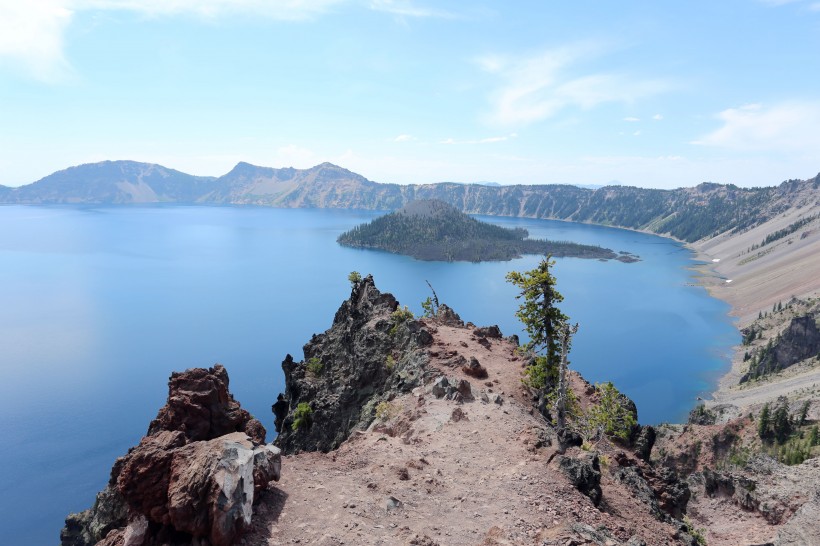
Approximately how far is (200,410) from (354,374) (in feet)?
69.1

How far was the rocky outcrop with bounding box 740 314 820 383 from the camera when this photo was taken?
131 meters

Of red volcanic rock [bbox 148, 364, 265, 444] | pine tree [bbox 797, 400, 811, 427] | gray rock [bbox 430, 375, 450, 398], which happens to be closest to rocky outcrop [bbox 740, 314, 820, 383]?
pine tree [bbox 797, 400, 811, 427]

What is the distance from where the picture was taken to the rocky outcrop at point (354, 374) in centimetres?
4459

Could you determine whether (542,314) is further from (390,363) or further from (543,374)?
(390,363)

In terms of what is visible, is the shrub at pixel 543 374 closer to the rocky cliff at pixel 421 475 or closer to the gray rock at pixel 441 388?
the rocky cliff at pixel 421 475

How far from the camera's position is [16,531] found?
69.9 meters

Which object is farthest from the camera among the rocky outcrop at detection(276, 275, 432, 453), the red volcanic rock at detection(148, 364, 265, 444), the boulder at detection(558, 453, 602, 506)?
the rocky outcrop at detection(276, 275, 432, 453)

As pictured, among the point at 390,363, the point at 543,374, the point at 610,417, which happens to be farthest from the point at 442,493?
the point at 390,363

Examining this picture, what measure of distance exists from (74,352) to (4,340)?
28450mm

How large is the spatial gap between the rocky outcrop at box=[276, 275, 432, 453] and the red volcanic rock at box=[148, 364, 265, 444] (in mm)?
11060

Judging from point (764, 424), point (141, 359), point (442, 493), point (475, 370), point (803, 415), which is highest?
point (475, 370)

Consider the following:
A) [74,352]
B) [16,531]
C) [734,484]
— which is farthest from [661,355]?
[74,352]

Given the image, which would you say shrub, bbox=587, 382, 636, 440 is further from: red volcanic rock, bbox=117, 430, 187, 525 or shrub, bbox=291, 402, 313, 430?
shrub, bbox=291, 402, 313, 430

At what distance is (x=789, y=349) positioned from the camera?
136250 millimetres
